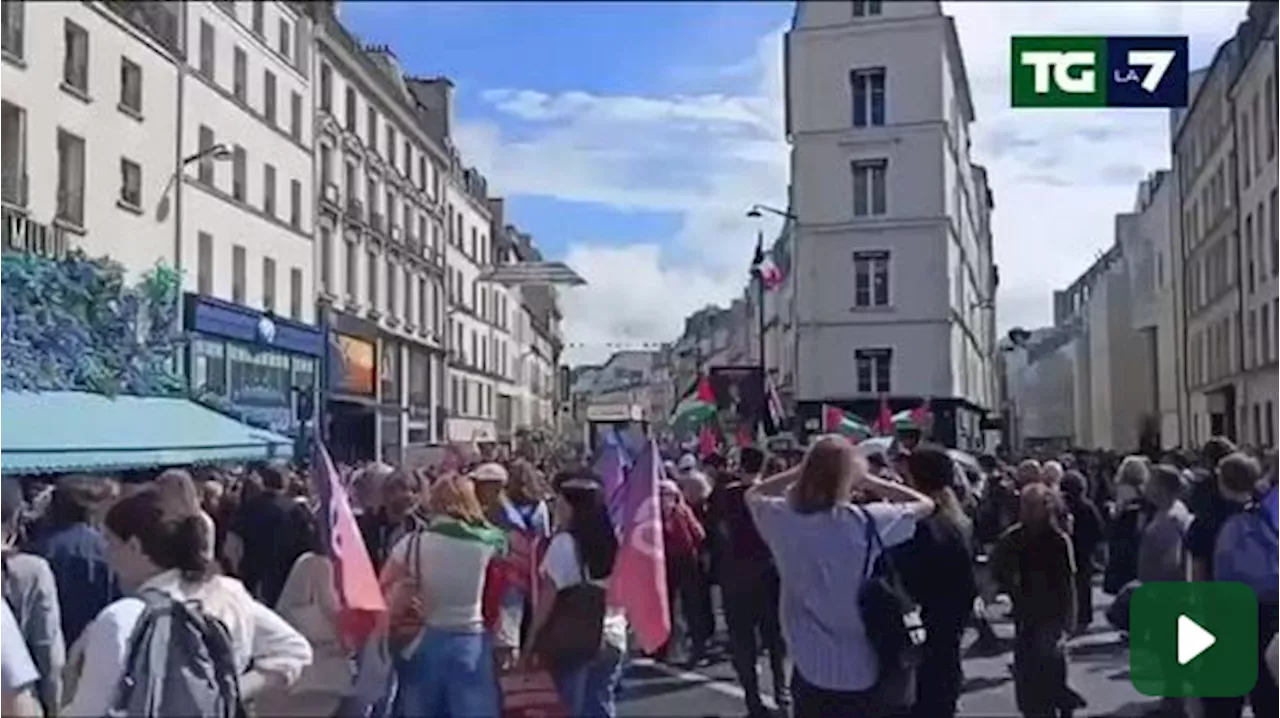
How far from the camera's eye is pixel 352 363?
8609 millimetres

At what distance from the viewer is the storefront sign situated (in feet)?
27.9

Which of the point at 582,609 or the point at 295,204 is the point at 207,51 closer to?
the point at 295,204

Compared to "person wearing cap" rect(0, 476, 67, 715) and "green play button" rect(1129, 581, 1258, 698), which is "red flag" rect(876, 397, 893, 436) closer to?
"green play button" rect(1129, 581, 1258, 698)

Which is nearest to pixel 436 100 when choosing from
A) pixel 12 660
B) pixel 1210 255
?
pixel 12 660

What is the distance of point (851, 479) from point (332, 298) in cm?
495

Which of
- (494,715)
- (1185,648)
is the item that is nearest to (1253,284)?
(1185,648)

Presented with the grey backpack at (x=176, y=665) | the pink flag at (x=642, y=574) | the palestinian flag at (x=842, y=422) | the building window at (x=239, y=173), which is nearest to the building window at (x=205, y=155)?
the building window at (x=239, y=173)

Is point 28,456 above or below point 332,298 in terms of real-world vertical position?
below

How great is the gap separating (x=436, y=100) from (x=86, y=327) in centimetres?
428

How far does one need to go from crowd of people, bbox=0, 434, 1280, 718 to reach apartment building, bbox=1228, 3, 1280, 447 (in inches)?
35.8

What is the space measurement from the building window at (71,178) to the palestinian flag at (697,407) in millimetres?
5201

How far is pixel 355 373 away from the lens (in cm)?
873

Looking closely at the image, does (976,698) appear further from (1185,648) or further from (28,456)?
(28,456)

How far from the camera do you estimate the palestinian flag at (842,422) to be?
12.0 metres
